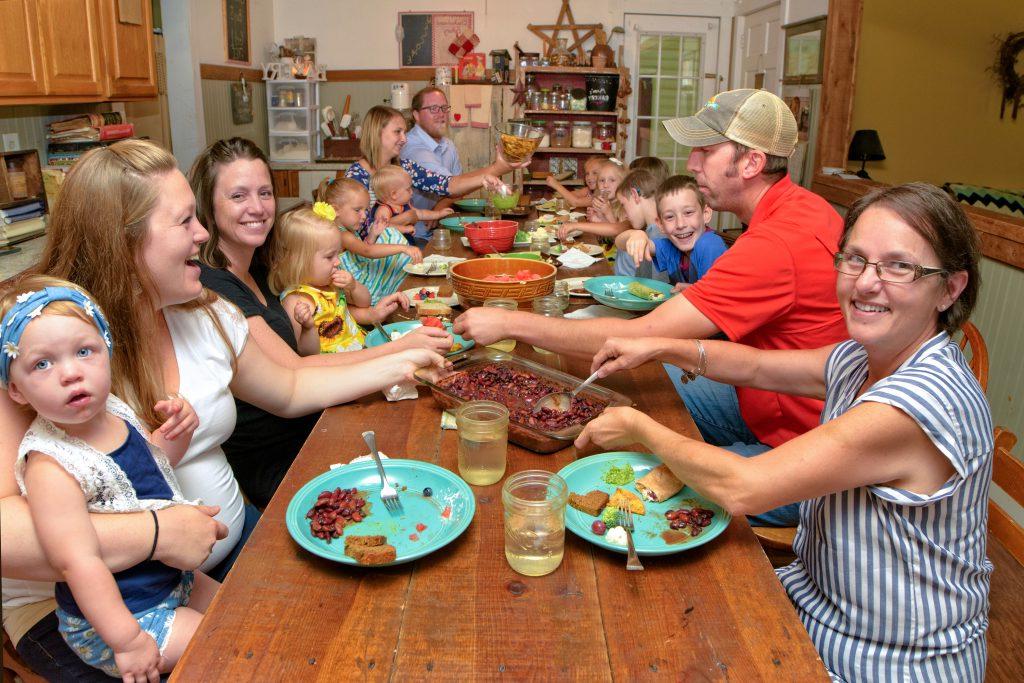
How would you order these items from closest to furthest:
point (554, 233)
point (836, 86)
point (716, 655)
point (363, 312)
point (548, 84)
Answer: point (716, 655)
point (363, 312)
point (554, 233)
point (836, 86)
point (548, 84)

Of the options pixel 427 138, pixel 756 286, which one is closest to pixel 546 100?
pixel 427 138

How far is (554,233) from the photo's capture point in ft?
12.8

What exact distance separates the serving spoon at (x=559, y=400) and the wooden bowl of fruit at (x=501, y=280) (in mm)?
691

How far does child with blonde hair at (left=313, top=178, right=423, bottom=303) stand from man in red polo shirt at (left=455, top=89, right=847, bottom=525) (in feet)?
4.63

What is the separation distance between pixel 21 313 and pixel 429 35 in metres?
7.37

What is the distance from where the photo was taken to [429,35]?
7.80 metres

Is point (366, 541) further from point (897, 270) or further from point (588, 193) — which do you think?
point (588, 193)

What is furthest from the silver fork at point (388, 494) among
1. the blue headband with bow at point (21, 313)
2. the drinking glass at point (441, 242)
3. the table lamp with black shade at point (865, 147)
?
the table lamp with black shade at point (865, 147)

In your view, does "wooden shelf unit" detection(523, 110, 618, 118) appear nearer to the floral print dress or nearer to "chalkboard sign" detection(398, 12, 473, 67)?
"chalkboard sign" detection(398, 12, 473, 67)

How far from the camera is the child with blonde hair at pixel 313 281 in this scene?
241cm

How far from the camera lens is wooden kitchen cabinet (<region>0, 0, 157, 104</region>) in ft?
11.5

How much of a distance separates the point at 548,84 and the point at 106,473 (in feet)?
23.2

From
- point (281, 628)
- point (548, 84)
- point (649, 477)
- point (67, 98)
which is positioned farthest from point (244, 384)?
point (548, 84)

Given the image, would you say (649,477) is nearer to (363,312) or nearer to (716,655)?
(716,655)
